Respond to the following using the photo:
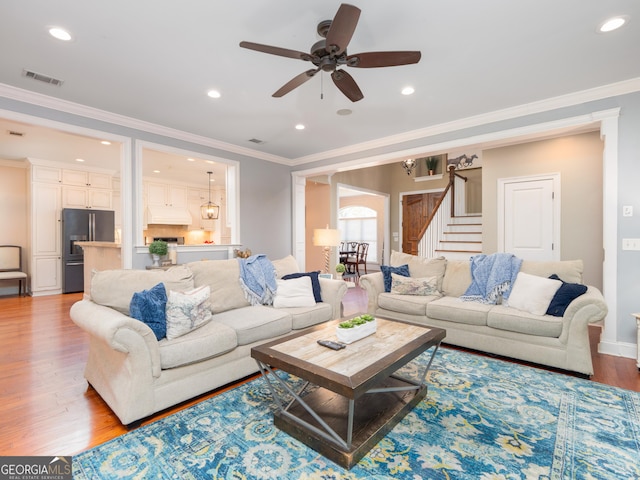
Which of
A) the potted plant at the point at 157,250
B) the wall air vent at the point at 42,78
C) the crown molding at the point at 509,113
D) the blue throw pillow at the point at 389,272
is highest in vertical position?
the wall air vent at the point at 42,78

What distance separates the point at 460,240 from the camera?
622 cm

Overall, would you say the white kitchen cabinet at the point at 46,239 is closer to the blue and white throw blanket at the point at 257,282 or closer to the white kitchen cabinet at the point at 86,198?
the white kitchen cabinet at the point at 86,198

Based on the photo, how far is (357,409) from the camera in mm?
2055

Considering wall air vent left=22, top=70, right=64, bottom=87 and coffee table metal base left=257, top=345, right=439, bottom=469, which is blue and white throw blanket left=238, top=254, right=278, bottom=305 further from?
wall air vent left=22, top=70, right=64, bottom=87

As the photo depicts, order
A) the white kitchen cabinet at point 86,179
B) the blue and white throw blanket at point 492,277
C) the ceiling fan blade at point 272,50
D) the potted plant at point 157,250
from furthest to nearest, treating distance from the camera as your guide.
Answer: the white kitchen cabinet at point 86,179
the potted plant at point 157,250
the blue and white throw blanket at point 492,277
the ceiling fan blade at point 272,50

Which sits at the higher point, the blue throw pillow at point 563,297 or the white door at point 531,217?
the white door at point 531,217

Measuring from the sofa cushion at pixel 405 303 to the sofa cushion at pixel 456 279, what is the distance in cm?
27

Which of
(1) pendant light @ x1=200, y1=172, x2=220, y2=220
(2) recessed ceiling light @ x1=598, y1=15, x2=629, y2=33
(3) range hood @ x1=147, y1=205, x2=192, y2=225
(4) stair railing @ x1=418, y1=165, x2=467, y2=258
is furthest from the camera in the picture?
(1) pendant light @ x1=200, y1=172, x2=220, y2=220

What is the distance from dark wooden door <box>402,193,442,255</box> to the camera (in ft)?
28.6

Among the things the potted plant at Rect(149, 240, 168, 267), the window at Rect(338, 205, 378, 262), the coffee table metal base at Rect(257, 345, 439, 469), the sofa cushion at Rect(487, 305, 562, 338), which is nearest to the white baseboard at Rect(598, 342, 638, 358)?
the sofa cushion at Rect(487, 305, 562, 338)

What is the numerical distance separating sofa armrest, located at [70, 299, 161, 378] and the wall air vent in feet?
8.17

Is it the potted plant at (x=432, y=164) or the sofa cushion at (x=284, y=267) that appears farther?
the potted plant at (x=432, y=164)

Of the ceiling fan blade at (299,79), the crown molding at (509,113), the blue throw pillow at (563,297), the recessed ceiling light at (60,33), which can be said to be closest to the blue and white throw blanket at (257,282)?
the ceiling fan blade at (299,79)

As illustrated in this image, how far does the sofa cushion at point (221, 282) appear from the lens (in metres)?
3.09
